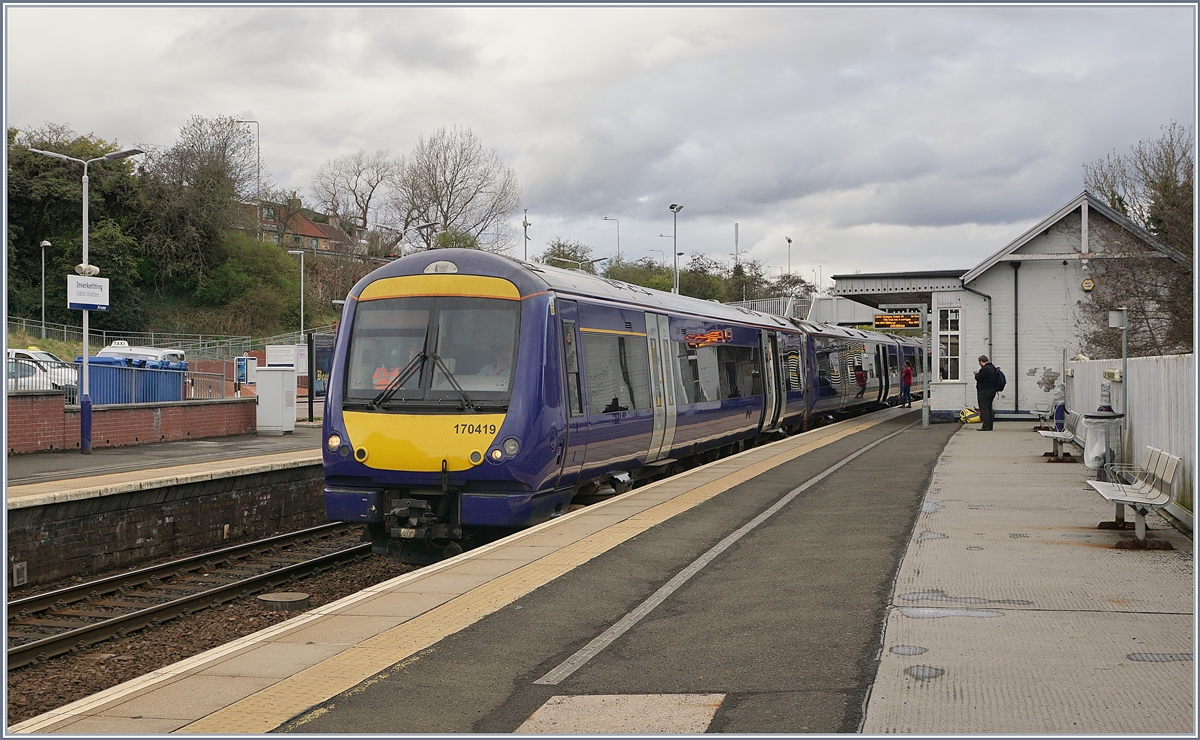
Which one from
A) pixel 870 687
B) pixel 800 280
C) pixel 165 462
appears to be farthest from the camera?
pixel 800 280

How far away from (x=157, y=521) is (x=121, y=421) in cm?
981

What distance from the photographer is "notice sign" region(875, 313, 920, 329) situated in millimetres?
29672

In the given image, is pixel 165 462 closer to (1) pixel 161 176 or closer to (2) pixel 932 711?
(2) pixel 932 711

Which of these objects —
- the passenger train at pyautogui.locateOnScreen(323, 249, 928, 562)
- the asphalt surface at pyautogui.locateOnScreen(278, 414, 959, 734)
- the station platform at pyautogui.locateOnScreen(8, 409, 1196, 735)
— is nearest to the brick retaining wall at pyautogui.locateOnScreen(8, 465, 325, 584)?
the passenger train at pyautogui.locateOnScreen(323, 249, 928, 562)

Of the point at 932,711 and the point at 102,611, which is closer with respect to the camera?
the point at 932,711

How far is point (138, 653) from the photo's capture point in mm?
9398

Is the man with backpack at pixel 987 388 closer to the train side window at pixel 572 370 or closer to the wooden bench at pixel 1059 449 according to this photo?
the wooden bench at pixel 1059 449

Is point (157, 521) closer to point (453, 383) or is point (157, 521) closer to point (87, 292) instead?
point (453, 383)

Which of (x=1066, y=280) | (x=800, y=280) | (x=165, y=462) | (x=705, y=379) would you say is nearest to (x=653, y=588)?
(x=705, y=379)

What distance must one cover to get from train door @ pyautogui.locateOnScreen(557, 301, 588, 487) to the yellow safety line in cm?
102

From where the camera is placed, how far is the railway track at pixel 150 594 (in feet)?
31.4

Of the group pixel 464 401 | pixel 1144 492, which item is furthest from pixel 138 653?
pixel 1144 492

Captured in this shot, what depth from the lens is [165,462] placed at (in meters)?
19.6

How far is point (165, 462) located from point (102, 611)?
9192 mm
